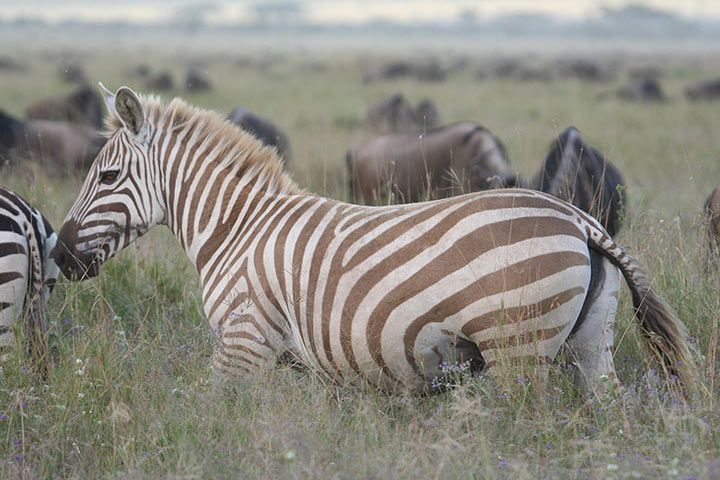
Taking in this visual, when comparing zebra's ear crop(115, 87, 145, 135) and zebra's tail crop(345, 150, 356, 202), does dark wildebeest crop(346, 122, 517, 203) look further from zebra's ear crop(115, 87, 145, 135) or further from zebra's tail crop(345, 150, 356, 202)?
zebra's ear crop(115, 87, 145, 135)

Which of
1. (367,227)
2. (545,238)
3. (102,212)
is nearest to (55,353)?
(102,212)

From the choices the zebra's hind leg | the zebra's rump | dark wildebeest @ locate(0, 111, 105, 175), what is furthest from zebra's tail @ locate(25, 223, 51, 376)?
dark wildebeest @ locate(0, 111, 105, 175)

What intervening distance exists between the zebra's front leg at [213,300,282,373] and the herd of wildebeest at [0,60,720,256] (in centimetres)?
197

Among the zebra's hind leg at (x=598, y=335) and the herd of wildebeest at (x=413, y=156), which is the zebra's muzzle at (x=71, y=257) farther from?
the zebra's hind leg at (x=598, y=335)

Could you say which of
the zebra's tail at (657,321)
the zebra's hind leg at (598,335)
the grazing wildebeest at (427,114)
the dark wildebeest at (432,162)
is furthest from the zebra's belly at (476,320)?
the grazing wildebeest at (427,114)

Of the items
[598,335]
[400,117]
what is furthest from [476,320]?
[400,117]

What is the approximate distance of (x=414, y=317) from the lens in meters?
3.60

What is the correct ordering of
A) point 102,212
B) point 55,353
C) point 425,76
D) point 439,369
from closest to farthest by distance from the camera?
point 439,369, point 102,212, point 55,353, point 425,76

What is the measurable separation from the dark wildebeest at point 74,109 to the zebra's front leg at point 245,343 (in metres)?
12.9

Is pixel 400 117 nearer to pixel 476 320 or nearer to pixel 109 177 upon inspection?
pixel 109 177

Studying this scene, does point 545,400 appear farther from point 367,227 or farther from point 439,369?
point 367,227

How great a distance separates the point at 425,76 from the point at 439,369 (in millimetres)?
33527

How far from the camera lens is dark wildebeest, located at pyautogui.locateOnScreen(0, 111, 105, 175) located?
463 inches

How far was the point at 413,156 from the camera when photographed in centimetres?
1016
